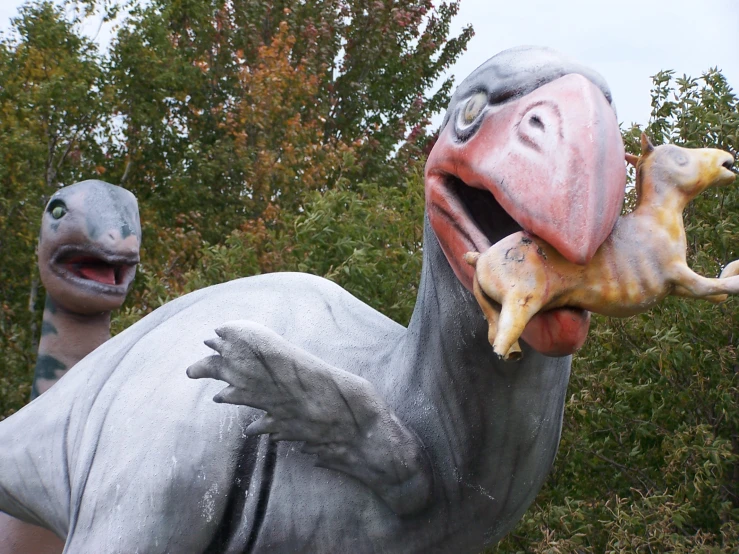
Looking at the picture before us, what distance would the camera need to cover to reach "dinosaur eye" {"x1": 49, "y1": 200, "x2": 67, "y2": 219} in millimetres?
3164

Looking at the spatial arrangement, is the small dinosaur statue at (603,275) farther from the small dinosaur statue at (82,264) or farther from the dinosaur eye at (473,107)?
the small dinosaur statue at (82,264)

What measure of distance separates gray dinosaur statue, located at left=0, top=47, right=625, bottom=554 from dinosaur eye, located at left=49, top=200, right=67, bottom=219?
3.68 feet

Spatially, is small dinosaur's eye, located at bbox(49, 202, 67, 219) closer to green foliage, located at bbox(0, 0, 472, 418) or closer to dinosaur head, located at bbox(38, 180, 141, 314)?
dinosaur head, located at bbox(38, 180, 141, 314)

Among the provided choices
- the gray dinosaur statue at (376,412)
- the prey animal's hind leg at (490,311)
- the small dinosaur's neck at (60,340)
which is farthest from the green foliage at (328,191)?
the prey animal's hind leg at (490,311)

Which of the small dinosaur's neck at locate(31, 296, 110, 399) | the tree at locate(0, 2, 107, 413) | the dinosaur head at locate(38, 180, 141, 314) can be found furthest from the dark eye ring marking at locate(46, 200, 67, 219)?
the tree at locate(0, 2, 107, 413)

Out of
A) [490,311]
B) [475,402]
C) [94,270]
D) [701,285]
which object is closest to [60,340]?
[94,270]

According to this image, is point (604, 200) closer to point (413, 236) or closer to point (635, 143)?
point (635, 143)

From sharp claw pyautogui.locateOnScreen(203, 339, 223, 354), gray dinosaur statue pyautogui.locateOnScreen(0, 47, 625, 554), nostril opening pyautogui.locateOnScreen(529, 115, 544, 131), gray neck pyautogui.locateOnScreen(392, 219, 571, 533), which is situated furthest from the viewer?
sharp claw pyautogui.locateOnScreen(203, 339, 223, 354)

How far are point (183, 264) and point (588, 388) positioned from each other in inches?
225

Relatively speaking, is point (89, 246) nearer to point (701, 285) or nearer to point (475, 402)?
point (475, 402)

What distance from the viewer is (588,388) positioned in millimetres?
5672

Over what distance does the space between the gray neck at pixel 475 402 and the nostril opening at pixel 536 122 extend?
0.34 metres

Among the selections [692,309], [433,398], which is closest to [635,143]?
Answer: [692,309]

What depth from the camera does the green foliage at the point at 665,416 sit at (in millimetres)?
5117
